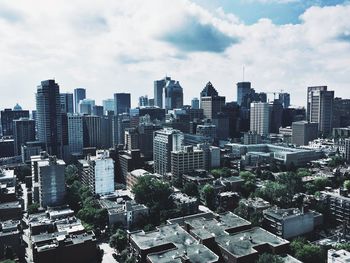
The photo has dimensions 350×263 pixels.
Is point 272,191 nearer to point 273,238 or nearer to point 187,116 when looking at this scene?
point 273,238

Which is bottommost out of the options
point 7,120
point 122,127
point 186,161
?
point 186,161

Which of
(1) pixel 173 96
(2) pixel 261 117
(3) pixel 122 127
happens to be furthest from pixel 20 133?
(1) pixel 173 96

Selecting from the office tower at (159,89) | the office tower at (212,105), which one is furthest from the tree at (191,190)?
the office tower at (159,89)

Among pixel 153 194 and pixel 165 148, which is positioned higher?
pixel 165 148

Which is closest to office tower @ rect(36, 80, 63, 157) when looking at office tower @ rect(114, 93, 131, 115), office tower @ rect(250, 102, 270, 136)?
office tower @ rect(250, 102, 270, 136)

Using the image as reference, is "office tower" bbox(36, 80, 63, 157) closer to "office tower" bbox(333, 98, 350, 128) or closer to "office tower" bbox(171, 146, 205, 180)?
"office tower" bbox(171, 146, 205, 180)

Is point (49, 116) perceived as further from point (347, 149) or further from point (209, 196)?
point (347, 149)
